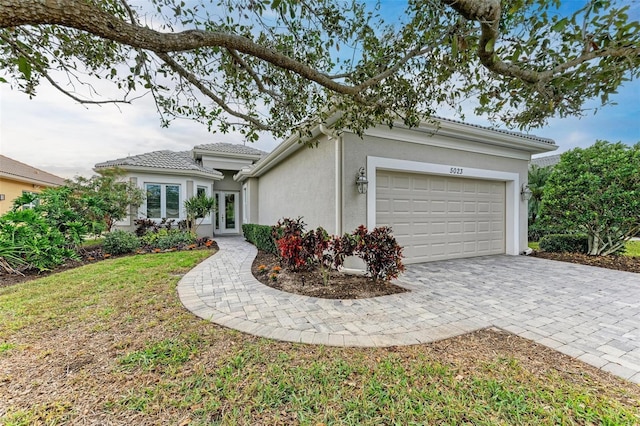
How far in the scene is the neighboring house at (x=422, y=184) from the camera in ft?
21.1

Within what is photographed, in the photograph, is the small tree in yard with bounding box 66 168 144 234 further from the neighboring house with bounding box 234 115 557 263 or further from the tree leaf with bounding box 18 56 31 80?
the tree leaf with bounding box 18 56 31 80

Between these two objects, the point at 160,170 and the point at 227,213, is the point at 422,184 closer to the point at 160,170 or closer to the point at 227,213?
the point at 160,170

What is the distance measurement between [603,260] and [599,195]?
1.93m

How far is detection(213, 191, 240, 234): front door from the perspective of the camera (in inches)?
674

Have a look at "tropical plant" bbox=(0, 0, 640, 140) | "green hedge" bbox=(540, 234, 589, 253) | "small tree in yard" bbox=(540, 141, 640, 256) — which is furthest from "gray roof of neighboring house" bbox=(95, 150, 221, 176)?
"green hedge" bbox=(540, 234, 589, 253)

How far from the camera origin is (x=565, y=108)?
13.5ft

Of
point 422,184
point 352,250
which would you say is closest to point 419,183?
point 422,184

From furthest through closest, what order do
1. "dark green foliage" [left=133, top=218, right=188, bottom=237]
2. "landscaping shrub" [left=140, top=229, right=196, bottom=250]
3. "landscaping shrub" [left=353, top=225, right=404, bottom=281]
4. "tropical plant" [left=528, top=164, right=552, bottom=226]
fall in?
"tropical plant" [left=528, top=164, right=552, bottom=226] → "dark green foliage" [left=133, top=218, right=188, bottom=237] → "landscaping shrub" [left=140, top=229, right=196, bottom=250] → "landscaping shrub" [left=353, top=225, right=404, bottom=281]

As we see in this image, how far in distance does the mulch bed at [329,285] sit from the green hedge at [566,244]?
8017 mm

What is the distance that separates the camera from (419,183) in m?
7.61

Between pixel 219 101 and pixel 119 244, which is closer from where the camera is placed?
pixel 219 101

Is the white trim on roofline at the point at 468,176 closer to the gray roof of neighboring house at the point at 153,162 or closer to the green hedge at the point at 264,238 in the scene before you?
the green hedge at the point at 264,238

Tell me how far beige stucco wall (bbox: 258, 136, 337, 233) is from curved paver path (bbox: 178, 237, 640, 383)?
2511 millimetres

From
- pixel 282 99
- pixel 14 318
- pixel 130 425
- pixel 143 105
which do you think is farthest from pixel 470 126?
pixel 14 318
